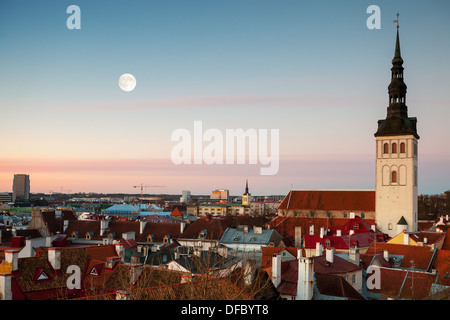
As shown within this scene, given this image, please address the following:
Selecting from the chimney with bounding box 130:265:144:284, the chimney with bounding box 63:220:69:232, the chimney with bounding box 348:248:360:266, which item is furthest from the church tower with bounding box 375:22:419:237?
the chimney with bounding box 130:265:144:284

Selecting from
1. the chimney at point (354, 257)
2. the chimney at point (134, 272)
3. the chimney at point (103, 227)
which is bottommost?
the chimney at point (103, 227)

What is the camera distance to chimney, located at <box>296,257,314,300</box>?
2078 centimetres

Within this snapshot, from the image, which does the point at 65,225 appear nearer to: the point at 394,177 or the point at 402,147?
the point at 394,177

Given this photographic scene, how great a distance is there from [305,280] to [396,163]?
42012 mm

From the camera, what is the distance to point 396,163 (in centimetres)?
5791

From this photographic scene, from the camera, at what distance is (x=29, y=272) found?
21.6 m

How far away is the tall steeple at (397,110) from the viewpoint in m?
57.2

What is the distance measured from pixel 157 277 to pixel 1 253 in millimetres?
20345

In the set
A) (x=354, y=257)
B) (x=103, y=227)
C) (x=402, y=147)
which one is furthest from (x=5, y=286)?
(x=402, y=147)

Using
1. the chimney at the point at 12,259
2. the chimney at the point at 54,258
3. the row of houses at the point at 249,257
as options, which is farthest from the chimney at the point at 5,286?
the chimney at the point at 54,258

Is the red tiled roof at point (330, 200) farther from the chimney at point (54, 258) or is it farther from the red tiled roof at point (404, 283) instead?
the chimney at point (54, 258)

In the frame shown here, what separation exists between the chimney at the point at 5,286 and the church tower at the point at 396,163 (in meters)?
50.2

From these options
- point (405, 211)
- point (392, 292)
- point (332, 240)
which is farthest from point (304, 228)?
point (392, 292)
